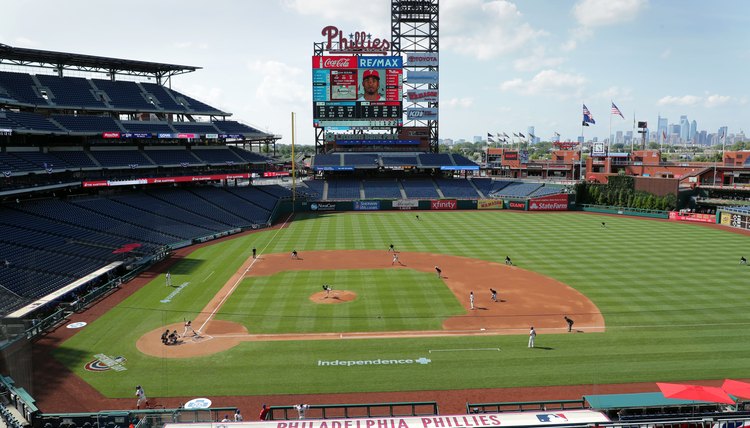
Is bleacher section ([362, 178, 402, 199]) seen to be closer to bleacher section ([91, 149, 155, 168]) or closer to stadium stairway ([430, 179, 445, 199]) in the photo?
stadium stairway ([430, 179, 445, 199])

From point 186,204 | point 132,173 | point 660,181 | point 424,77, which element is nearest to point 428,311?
point 186,204

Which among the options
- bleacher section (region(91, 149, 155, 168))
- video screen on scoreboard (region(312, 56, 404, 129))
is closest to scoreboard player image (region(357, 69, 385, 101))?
video screen on scoreboard (region(312, 56, 404, 129))

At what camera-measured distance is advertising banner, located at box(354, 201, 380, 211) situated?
7525cm

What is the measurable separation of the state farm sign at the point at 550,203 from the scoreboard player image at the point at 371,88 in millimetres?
31146

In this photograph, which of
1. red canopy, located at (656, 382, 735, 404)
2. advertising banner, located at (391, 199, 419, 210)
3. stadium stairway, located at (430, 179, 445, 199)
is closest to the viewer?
red canopy, located at (656, 382, 735, 404)

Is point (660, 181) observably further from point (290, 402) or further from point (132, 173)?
point (132, 173)

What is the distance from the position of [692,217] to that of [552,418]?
62.6 m

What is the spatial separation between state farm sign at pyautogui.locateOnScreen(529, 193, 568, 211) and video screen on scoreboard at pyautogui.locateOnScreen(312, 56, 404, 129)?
27.7m

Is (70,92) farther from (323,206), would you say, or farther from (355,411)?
(355,411)

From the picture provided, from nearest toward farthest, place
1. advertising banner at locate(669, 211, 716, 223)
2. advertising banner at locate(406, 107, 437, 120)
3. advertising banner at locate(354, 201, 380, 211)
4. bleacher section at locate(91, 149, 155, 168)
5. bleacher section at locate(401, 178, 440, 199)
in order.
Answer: bleacher section at locate(91, 149, 155, 168), advertising banner at locate(669, 211, 716, 223), advertising banner at locate(354, 201, 380, 211), bleacher section at locate(401, 178, 440, 199), advertising banner at locate(406, 107, 437, 120)

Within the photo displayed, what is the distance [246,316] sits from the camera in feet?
92.1

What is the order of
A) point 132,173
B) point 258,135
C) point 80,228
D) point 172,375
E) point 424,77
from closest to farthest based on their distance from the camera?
point 172,375
point 80,228
point 132,173
point 258,135
point 424,77

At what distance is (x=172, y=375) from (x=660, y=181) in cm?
7097

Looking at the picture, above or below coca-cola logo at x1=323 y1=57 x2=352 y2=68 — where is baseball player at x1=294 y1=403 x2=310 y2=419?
below
